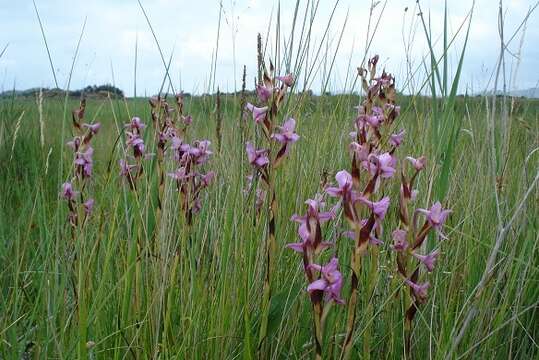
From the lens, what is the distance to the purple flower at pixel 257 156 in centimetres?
124

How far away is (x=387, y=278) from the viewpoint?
1640mm

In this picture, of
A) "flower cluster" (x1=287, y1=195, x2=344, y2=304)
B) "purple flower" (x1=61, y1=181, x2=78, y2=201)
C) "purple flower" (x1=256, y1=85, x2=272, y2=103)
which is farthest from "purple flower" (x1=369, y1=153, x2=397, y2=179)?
"purple flower" (x1=61, y1=181, x2=78, y2=201)

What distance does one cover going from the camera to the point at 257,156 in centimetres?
125

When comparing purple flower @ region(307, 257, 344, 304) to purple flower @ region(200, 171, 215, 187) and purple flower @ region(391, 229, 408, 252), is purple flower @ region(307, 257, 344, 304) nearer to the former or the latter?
purple flower @ region(391, 229, 408, 252)

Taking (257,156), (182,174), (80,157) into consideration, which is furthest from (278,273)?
(80,157)

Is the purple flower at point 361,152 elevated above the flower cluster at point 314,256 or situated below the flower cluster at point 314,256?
above

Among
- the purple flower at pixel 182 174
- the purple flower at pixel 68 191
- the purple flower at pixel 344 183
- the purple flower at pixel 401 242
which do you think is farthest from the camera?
the purple flower at pixel 68 191

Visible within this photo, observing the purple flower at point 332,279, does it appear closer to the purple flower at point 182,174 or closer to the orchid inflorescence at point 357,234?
the orchid inflorescence at point 357,234

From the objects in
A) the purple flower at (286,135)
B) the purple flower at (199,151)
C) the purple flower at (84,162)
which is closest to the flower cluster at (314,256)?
the purple flower at (286,135)

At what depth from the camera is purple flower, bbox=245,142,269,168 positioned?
1.24 metres

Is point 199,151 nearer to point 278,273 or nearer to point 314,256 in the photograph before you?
point 278,273

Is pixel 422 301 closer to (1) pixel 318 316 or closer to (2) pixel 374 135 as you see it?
(1) pixel 318 316

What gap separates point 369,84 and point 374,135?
605 mm

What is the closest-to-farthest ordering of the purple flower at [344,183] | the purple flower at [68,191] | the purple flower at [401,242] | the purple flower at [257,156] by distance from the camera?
the purple flower at [344,183] → the purple flower at [401,242] → the purple flower at [257,156] → the purple flower at [68,191]
